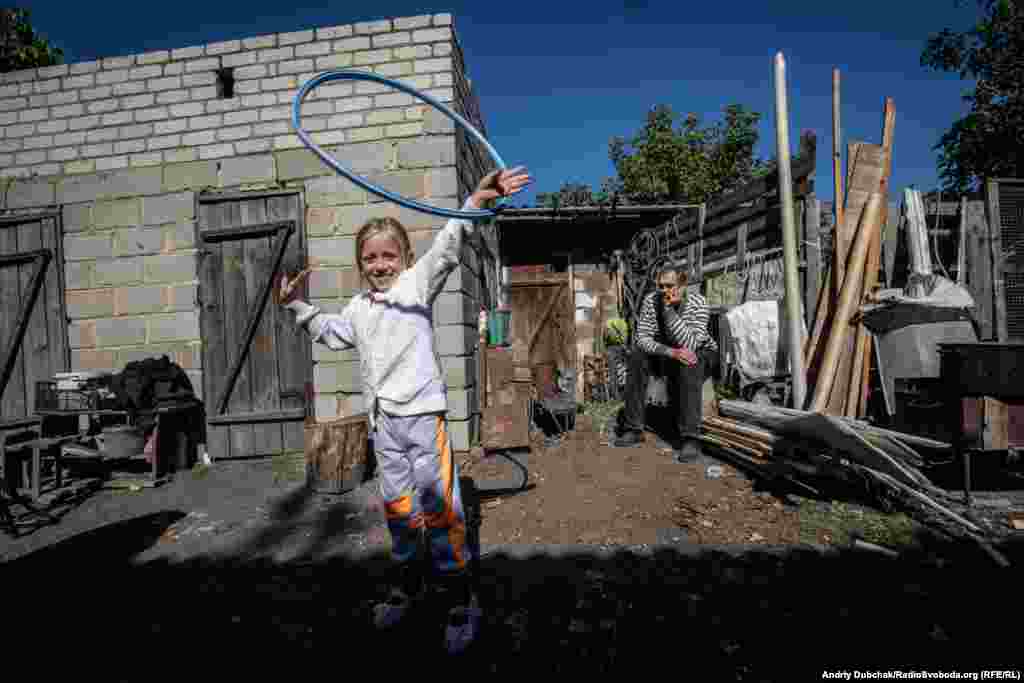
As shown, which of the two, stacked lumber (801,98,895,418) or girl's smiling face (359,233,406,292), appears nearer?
girl's smiling face (359,233,406,292)

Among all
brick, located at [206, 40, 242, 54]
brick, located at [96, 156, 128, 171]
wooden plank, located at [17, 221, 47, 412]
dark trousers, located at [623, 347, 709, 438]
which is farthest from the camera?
wooden plank, located at [17, 221, 47, 412]

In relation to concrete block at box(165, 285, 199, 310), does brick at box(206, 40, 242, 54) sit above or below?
above

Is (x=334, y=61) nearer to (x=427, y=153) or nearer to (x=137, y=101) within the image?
(x=427, y=153)

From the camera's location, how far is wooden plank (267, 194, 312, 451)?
16.2 feet

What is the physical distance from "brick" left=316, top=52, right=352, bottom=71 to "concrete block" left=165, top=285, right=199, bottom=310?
267 cm

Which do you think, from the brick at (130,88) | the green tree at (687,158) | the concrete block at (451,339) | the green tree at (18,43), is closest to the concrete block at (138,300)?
the brick at (130,88)

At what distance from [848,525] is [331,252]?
483cm

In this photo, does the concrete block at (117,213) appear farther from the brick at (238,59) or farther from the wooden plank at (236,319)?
the brick at (238,59)

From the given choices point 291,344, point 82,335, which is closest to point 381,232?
point 291,344

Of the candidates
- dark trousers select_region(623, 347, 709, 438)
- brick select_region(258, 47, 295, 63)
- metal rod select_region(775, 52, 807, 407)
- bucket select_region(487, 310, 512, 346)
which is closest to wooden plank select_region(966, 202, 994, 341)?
metal rod select_region(775, 52, 807, 407)

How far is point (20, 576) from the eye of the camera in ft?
9.83

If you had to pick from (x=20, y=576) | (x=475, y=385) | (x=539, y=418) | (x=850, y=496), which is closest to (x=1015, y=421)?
(x=850, y=496)

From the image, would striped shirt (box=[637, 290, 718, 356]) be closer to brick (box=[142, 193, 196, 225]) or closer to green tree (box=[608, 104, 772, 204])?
brick (box=[142, 193, 196, 225])

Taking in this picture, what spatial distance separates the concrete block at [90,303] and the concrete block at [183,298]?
0.73m
